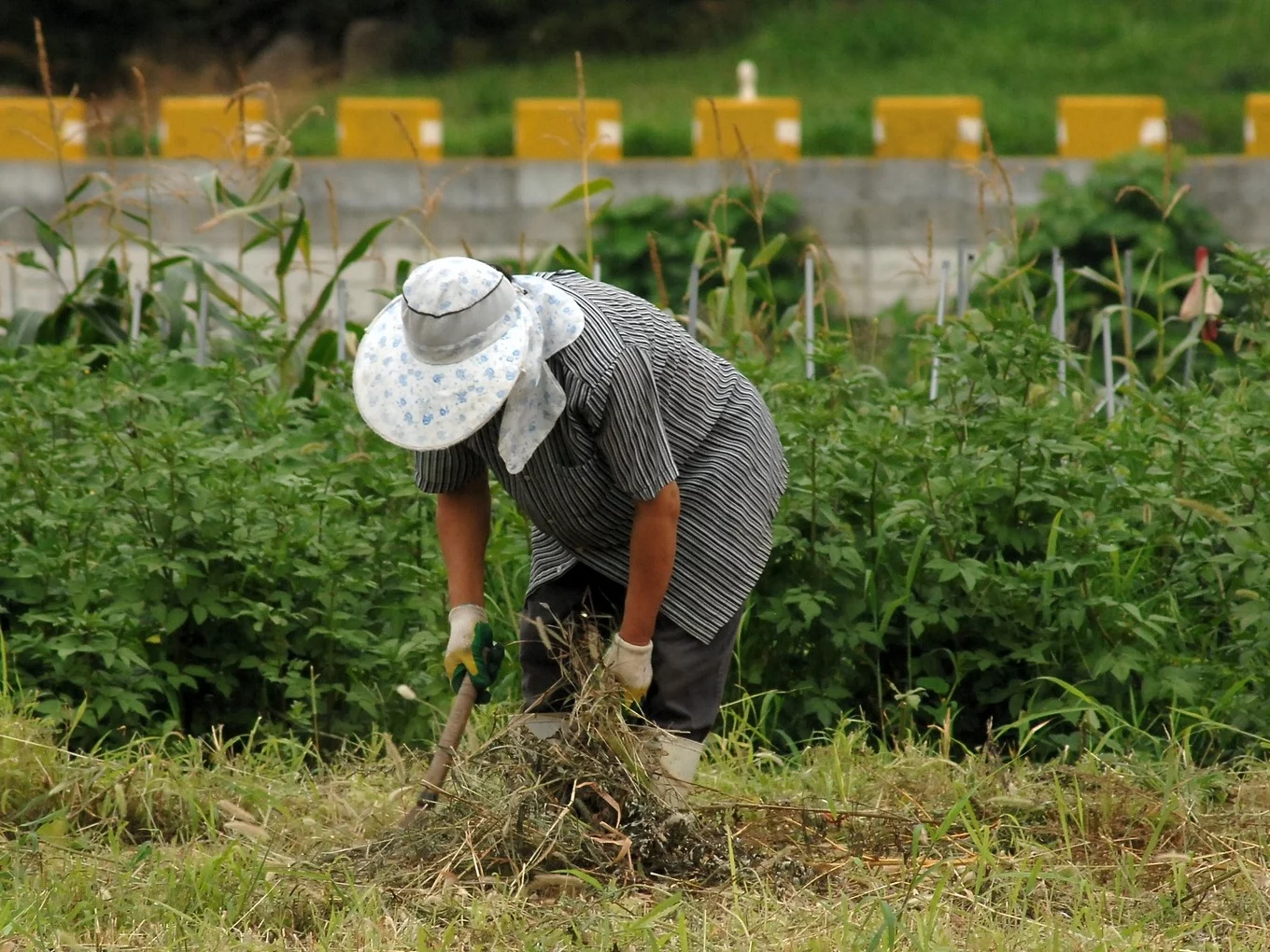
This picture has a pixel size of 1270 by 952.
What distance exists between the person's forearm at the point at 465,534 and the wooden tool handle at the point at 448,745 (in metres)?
0.16

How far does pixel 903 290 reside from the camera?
10.4m

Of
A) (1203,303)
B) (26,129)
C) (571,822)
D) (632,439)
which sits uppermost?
(26,129)

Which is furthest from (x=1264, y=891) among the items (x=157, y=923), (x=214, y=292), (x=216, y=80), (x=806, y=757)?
(x=216, y=80)

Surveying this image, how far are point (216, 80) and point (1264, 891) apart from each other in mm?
17093

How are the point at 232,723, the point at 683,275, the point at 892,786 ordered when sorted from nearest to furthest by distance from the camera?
the point at 892,786
the point at 232,723
the point at 683,275

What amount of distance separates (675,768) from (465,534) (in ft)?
1.78

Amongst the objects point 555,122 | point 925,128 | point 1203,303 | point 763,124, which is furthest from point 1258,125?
point 1203,303

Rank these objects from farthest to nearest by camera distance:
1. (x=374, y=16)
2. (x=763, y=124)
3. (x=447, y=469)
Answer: (x=374, y=16)
(x=763, y=124)
(x=447, y=469)

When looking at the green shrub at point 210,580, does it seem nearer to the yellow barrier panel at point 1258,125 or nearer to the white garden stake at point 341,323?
the white garden stake at point 341,323

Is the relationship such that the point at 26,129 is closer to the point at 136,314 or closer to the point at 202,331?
the point at 136,314

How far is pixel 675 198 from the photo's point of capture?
10.6 meters

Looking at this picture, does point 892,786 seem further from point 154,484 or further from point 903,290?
point 903,290

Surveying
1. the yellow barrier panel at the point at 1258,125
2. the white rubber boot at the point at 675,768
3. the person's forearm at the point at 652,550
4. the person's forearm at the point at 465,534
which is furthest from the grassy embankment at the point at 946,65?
the person's forearm at the point at 652,550

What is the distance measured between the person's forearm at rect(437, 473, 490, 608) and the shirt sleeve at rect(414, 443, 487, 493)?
0.11ft
